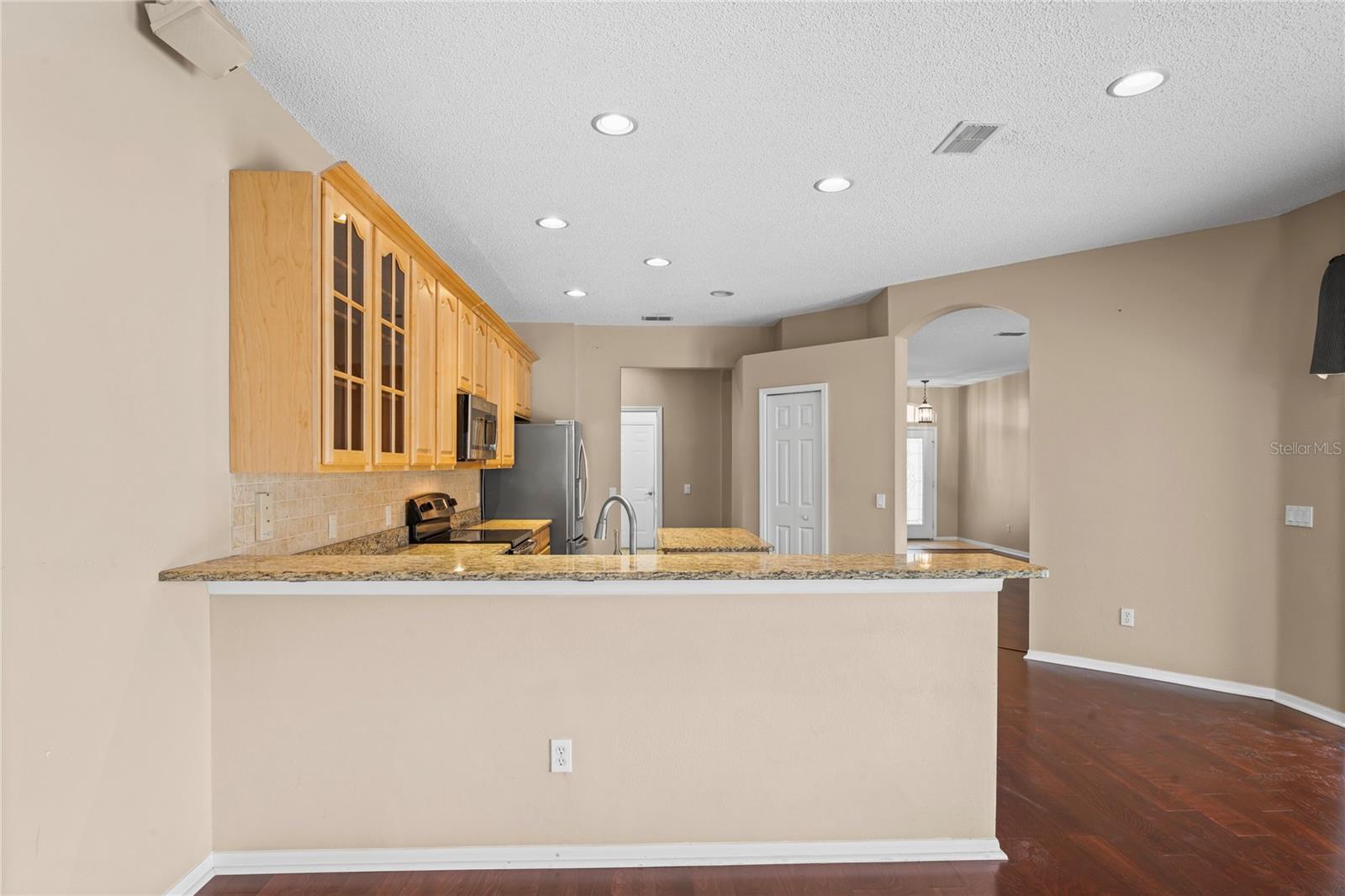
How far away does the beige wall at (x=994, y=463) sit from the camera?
969 centimetres

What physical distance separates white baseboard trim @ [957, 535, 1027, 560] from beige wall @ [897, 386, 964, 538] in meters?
0.37

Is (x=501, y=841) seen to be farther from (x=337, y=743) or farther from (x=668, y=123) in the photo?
(x=668, y=123)

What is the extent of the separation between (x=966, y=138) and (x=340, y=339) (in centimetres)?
255

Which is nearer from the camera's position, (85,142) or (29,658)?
(29,658)

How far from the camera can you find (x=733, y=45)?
227 cm

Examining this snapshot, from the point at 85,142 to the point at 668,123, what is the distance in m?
1.83

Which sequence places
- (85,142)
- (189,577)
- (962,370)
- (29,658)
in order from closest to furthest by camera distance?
1. (29,658)
2. (85,142)
3. (189,577)
4. (962,370)

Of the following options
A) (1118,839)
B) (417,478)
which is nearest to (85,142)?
(417,478)

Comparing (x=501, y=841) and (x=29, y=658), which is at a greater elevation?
(x=29, y=658)

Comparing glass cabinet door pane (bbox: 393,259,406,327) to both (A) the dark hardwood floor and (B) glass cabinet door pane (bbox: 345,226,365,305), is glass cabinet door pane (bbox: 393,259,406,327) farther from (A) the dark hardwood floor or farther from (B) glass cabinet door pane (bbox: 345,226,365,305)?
(A) the dark hardwood floor

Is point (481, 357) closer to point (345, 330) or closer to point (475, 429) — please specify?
point (475, 429)

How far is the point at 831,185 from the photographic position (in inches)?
134

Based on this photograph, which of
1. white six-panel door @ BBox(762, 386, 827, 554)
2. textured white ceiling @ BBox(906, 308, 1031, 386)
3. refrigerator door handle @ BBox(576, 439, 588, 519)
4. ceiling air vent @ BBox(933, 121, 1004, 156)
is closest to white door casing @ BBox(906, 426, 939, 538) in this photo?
textured white ceiling @ BBox(906, 308, 1031, 386)

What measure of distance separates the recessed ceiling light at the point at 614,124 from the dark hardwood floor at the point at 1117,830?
96.9 inches
